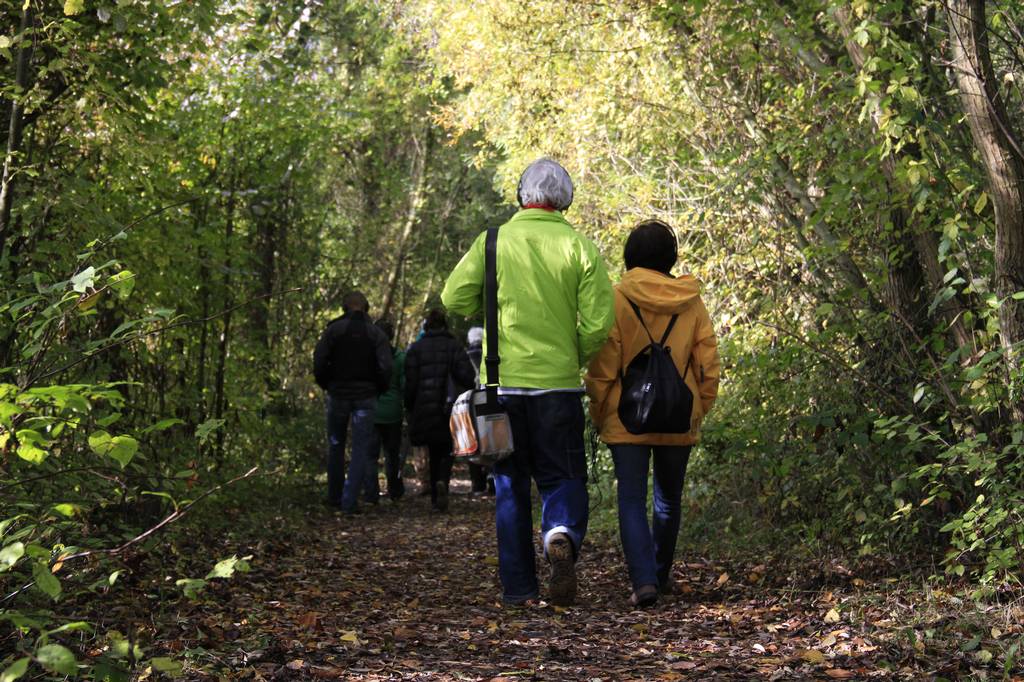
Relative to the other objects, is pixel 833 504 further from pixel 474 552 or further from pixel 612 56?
pixel 612 56

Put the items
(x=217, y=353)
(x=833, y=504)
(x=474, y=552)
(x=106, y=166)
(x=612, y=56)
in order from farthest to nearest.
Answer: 1. (x=612, y=56)
2. (x=217, y=353)
3. (x=474, y=552)
4. (x=106, y=166)
5. (x=833, y=504)

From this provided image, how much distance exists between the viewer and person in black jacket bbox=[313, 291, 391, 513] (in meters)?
11.2

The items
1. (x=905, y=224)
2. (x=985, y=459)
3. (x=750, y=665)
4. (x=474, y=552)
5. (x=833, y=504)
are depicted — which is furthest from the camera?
(x=474, y=552)

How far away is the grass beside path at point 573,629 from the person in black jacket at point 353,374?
357 cm

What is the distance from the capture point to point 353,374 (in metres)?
11.2

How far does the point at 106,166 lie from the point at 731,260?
593 cm

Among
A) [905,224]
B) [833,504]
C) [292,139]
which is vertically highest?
[292,139]

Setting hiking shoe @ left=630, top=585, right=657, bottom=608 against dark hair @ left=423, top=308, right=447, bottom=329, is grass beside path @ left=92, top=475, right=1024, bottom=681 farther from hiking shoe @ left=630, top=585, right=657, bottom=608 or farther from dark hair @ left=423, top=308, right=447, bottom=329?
dark hair @ left=423, top=308, right=447, bottom=329

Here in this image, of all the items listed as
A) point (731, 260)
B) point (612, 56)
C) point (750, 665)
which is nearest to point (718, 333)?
point (731, 260)

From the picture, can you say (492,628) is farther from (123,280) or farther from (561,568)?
(123,280)

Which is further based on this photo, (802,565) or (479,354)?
(479,354)

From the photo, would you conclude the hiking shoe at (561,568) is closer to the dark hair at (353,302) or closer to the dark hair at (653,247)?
the dark hair at (653,247)

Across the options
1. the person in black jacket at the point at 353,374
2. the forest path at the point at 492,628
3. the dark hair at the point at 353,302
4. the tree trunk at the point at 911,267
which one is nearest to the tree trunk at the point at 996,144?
the tree trunk at the point at 911,267

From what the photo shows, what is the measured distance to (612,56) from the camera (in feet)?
37.6
